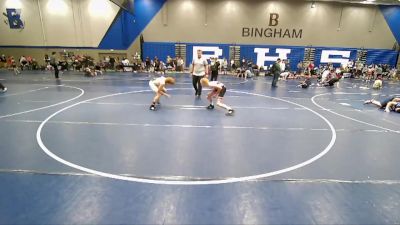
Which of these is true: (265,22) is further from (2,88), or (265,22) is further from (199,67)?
(2,88)

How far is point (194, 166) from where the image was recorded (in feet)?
14.3

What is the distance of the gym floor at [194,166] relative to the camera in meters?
3.17

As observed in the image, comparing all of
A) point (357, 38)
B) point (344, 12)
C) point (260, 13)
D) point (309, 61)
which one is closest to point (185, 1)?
point (260, 13)

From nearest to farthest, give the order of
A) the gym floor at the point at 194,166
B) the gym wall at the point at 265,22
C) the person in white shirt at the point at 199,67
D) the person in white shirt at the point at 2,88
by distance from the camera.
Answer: the gym floor at the point at 194,166 < the person in white shirt at the point at 199,67 < the person in white shirt at the point at 2,88 < the gym wall at the point at 265,22

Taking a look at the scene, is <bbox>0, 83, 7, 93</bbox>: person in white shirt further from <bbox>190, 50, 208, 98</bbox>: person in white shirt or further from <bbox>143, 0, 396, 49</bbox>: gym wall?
<bbox>143, 0, 396, 49</bbox>: gym wall

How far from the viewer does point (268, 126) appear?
676cm

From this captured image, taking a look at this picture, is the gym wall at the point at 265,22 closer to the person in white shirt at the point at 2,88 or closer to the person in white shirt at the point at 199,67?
the person in white shirt at the point at 2,88

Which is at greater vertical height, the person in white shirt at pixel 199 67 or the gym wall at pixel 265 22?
the gym wall at pixel 265 22

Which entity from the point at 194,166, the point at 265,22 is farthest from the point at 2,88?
the point at 265,22

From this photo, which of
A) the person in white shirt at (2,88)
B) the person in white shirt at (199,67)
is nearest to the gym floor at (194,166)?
the person in white shirt at (199,67)

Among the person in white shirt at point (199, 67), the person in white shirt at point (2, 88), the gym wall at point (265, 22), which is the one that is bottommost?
the person in white shirt at point (2, 88)

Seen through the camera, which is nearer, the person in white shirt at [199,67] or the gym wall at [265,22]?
the person in white shirt at [199,67]

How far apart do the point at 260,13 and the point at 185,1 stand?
21.8ft

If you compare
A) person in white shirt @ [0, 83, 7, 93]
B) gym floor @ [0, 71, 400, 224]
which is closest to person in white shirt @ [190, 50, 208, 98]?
gym floor @ [0, 71, 400, 224]
